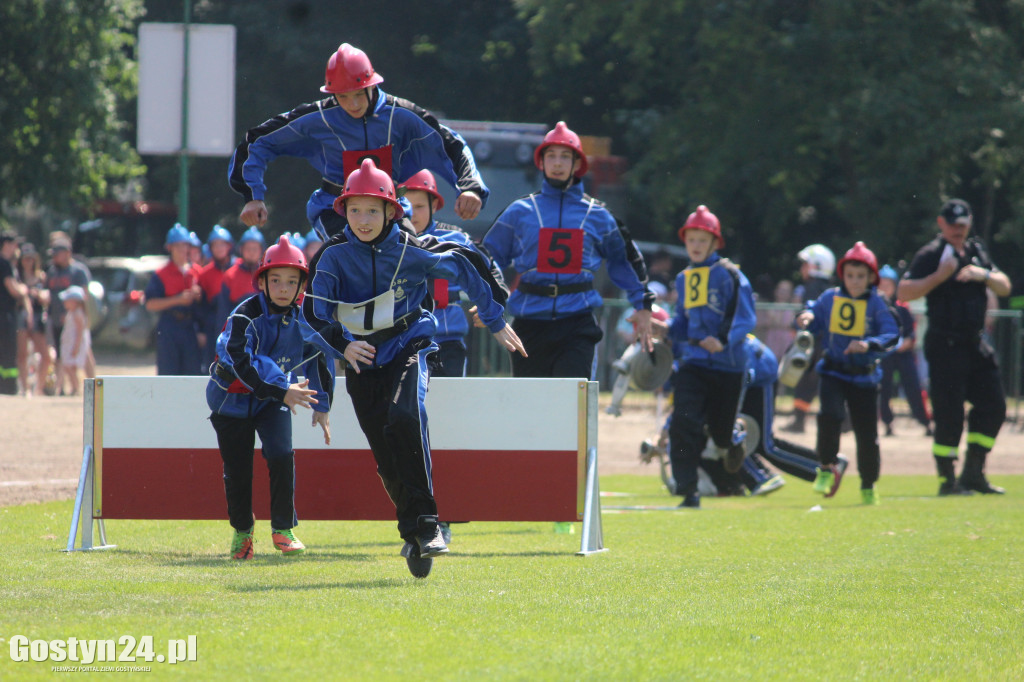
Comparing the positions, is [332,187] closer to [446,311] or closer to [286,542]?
[446,311]

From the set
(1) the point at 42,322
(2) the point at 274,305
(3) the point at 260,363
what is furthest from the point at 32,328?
(3) the point at 260,363

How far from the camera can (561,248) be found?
9.00 m

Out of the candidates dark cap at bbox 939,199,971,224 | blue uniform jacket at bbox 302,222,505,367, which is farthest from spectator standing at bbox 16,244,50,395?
blue uniform jacket at bbox 302,222,505,367

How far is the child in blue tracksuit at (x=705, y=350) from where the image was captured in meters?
10.4

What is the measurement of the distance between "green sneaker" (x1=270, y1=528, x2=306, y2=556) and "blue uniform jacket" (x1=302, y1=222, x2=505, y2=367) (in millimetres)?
1310

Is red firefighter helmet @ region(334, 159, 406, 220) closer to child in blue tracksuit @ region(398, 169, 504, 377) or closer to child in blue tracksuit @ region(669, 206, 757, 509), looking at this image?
child in blue tracksuit @ region(398, 169, 504, 377)

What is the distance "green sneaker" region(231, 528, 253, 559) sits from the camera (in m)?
7.14

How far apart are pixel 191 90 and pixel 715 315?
6.12 metres

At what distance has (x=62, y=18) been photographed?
92.8 ft

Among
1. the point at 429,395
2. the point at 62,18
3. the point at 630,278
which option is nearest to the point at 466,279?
the point at 429,395

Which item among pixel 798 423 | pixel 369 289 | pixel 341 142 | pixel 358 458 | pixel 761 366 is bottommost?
pixel 798 423

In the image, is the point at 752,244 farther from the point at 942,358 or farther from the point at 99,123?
the point at 942,358

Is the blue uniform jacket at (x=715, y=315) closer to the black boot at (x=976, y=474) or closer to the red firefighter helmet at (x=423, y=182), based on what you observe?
the black boot at (x=976, y=474)

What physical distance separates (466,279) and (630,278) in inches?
107
